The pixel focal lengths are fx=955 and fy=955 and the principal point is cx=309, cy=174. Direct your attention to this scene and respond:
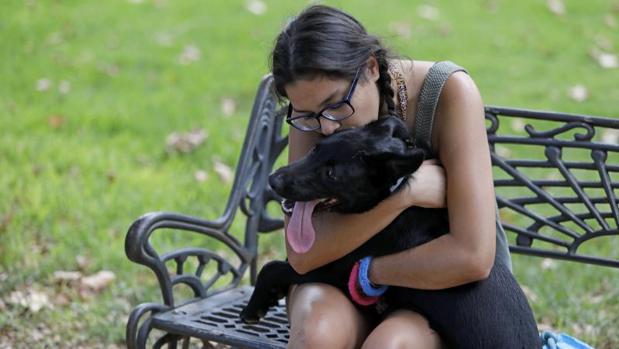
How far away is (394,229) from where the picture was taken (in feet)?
8.42

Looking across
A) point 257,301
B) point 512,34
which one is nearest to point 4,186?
point 257,301

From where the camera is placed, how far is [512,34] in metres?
7.91

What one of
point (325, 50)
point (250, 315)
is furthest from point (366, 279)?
point (325, 50)

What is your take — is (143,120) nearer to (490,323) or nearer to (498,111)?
(498,111)

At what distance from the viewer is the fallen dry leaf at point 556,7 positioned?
8.46 meters

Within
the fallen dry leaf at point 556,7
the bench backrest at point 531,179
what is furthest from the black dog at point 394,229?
the fallen dry leaf at point 556,7

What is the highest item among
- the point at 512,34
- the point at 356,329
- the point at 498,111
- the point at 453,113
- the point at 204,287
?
the point at 453,113

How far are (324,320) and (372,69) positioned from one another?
67 cm

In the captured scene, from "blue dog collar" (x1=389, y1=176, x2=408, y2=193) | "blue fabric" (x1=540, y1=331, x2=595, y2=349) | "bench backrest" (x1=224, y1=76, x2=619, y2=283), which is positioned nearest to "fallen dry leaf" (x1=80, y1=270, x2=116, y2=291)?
"bench backrest" (x1=224, y1=76, x2=619, y2=283)

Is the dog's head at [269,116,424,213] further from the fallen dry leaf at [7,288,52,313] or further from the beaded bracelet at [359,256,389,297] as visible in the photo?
the fallen dry leaf at [7,288,52,313]

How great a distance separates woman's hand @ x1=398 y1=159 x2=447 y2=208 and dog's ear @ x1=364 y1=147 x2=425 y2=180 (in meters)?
0.08

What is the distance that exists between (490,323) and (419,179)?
413 millimetres

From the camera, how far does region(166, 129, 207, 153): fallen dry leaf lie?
5.65 metres

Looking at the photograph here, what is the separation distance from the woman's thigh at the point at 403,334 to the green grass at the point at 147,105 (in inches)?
33.3
